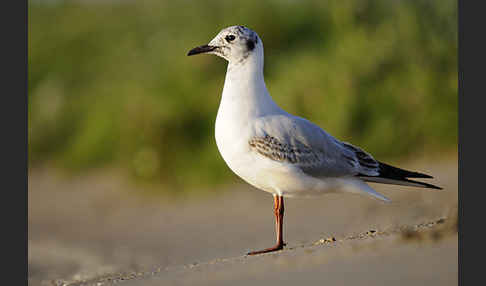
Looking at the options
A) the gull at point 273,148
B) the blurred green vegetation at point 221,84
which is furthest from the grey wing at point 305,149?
the blurred green vegetation at point 221,84

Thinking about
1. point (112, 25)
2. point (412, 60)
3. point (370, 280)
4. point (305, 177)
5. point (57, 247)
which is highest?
point (112, 25)

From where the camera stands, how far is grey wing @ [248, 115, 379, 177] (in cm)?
343

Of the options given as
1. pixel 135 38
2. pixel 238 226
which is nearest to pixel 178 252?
pixel 238 226

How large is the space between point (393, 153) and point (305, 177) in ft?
9.03

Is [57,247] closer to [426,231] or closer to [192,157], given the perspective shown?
[192,157]

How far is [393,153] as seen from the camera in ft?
19.8

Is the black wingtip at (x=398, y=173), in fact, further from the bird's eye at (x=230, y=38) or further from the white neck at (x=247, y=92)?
the bird's eye at (x=230, y=38)

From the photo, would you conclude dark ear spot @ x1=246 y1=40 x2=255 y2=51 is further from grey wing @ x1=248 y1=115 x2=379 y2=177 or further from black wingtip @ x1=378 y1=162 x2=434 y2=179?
black wingtip @ x1=378 y1=162 x2=434 y2=179

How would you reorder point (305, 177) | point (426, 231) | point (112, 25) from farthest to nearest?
point (112, 25) → point (305, 177) → point (426, 231)

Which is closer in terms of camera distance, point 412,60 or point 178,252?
point 178,252

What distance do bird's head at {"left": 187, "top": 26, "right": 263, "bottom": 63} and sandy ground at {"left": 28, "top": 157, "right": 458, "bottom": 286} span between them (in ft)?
3.37

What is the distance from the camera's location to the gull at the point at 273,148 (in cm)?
342

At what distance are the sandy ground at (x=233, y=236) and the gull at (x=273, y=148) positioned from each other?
0.28 metres

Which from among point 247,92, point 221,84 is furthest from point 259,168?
point 221,84
